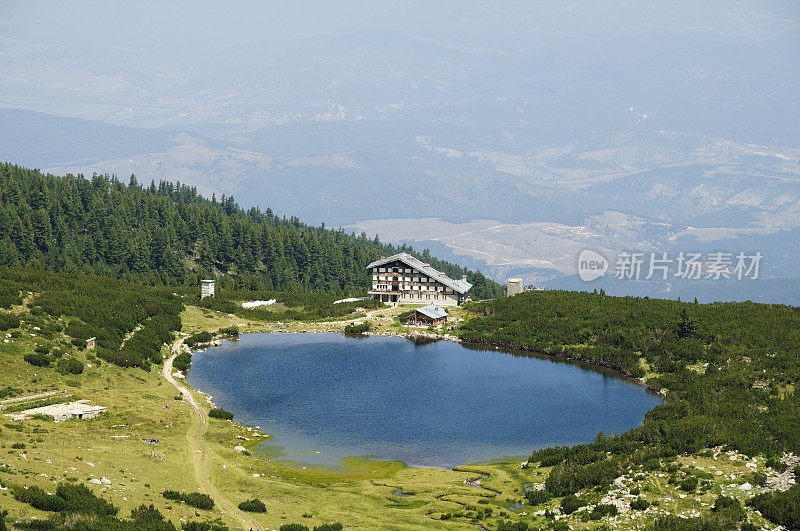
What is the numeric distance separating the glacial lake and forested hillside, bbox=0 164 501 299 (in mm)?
54527

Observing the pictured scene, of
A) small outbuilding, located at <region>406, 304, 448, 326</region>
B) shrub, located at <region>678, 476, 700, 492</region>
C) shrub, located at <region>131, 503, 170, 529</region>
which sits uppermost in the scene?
small outbuilding, located at <region>406, 304, 448, 326</region>

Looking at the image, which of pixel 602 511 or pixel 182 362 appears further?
pixel 182 362

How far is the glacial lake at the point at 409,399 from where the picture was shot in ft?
215

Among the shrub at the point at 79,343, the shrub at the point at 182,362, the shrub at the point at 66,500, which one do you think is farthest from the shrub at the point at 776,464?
the shrub at the point at 79,343

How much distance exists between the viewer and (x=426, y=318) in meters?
122

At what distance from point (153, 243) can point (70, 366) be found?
97631mm

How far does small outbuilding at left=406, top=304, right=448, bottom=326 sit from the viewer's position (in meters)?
121

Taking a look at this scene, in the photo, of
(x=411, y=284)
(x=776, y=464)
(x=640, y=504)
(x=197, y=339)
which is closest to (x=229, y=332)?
(x=197, y=339)

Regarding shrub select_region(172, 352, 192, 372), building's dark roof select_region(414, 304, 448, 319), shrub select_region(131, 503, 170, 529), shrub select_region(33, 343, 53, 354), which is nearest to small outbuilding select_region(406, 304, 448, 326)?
building's dark roof select_region(414, 304, 448, 319)

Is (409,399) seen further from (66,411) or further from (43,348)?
(43,348)

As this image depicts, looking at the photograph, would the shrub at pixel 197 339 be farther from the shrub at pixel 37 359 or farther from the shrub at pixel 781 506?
the shrub at pixel 781 506

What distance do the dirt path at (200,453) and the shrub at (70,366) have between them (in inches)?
379

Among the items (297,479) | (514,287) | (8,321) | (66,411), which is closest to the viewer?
(297,479)

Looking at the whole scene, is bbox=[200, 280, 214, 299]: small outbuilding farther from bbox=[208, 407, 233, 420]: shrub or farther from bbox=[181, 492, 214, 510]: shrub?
bbox=[181, 492, 214, 510]: shrub
